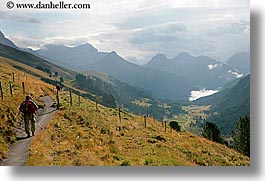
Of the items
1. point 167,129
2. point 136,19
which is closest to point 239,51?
point 136,19

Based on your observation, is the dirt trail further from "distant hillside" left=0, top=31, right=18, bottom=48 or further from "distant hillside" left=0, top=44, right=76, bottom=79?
"distant hillside" left=0, top=31, right=18, bottom=48

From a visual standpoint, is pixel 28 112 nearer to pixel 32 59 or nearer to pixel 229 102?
pixel 32 59

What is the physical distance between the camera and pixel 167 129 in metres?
10.1

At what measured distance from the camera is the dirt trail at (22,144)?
7.09m

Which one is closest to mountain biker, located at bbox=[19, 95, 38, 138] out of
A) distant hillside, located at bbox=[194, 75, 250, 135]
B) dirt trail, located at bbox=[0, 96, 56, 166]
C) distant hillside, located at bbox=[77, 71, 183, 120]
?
dirt trail, located at bbox=[0, 96, 56, 166]

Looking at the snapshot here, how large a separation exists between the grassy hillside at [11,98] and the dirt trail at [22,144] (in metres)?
0.13

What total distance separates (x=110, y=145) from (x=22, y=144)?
2.05 meters

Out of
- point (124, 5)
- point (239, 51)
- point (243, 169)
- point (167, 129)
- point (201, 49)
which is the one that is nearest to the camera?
point (243, 169)

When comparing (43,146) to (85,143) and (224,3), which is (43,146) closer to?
(85,143)

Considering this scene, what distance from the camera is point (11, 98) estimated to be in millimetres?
8414

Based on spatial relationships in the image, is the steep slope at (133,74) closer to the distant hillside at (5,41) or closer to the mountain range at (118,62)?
the mountain range at (118,62)

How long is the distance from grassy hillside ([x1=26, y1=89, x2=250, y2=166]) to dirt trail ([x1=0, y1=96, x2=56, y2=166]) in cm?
14

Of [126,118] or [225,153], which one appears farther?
[126,118]

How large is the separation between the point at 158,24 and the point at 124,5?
1025mm
